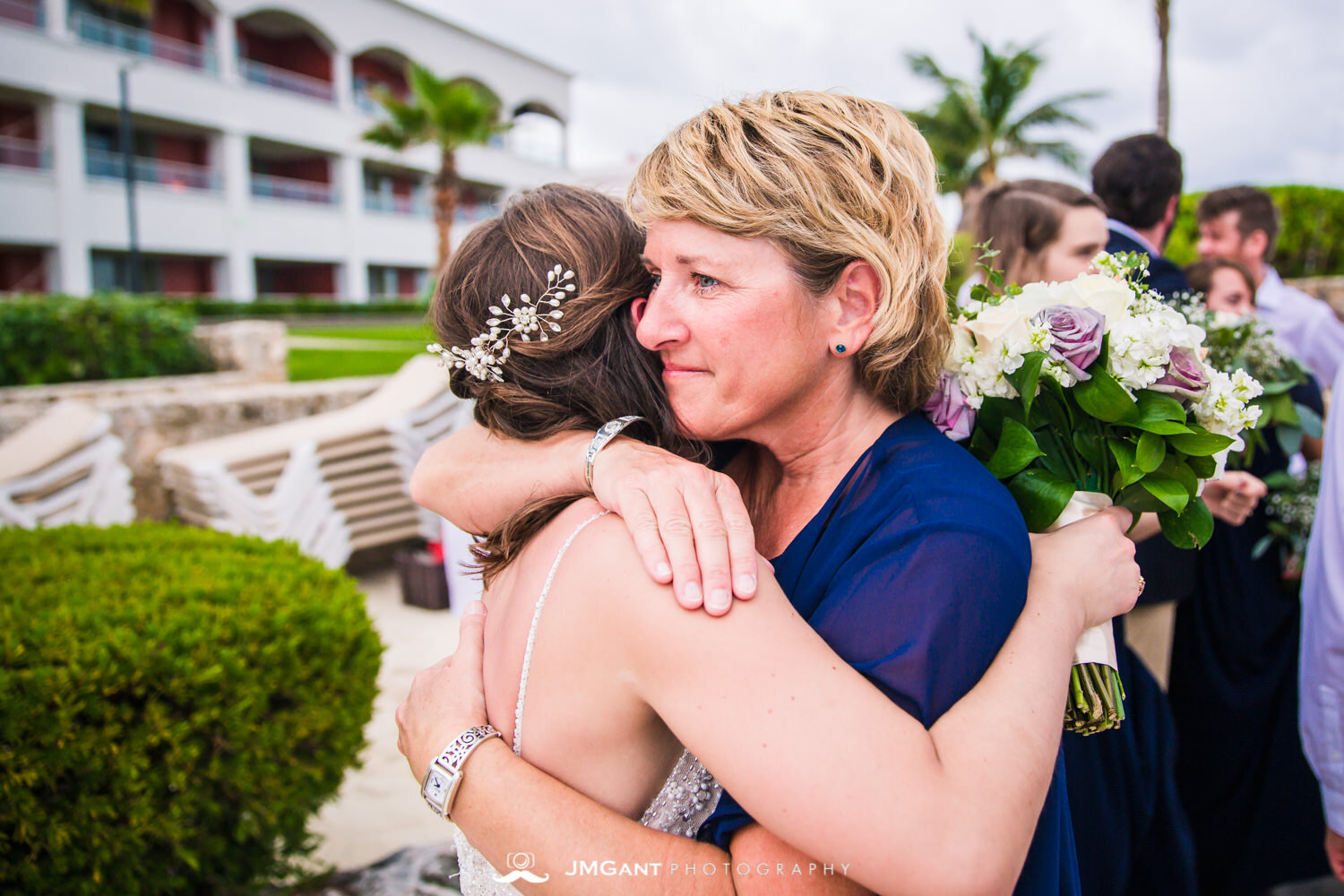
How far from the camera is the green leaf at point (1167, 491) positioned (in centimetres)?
176

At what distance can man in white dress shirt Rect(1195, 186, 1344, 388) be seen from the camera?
5.41 meters

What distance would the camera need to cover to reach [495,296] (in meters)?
1.73

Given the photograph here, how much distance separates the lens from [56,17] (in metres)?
26.1

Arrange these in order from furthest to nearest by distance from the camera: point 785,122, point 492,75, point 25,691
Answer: point 492,75, point 25,691, point 785,122

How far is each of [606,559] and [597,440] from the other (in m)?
0.36

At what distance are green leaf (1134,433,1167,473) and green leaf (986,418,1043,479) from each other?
0.65ft

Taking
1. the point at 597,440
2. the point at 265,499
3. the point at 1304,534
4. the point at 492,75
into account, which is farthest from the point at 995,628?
Answer: the point at 492,75


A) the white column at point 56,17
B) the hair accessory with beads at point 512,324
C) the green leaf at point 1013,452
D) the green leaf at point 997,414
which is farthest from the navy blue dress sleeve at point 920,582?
the white column at point 56,17

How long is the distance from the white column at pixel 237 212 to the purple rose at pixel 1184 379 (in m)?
35.2

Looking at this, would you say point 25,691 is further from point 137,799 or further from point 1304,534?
point 1304,534

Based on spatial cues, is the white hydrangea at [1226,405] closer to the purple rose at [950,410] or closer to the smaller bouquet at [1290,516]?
the purple rose at [950,410]

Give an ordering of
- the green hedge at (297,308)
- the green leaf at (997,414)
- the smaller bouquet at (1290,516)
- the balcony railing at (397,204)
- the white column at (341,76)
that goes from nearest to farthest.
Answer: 1. the green leaf at (997,414)
2. the smaller bouquet at (1290,516)
3. the green hedge at (297,308)
4. the white column at (341,76)
5. the balcony railing at (397,204)

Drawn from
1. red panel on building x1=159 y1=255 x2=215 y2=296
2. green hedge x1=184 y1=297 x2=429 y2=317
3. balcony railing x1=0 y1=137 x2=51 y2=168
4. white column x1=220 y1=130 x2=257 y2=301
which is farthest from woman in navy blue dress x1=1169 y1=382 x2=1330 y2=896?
red panel on building x1=159 y1=255 x2=215 y2=296
